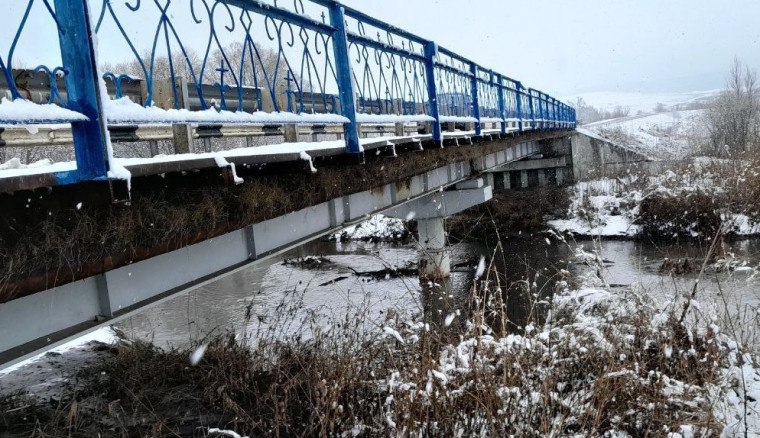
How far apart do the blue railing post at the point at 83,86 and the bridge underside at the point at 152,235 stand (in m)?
0.11

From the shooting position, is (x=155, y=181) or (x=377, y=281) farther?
(x=377, y=281)

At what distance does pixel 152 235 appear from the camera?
2887mm

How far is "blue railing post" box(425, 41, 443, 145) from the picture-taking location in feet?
21.9

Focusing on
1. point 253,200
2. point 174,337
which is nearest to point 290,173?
point 253,200

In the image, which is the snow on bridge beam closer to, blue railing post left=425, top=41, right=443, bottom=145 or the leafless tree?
blue railing post left=425, top=41, right=443, bottom=145

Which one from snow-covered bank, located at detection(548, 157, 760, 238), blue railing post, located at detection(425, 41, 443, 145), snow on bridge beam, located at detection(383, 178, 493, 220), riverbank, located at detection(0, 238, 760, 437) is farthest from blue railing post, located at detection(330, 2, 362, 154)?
snow-covered bank, located at detection(548, 157, 760, 238)

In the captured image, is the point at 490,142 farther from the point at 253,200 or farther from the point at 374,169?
the point at 253,200

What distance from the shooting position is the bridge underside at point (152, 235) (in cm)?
242

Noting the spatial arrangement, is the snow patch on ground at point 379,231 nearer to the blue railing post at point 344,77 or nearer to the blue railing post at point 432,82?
the blue railing post at point 432,82

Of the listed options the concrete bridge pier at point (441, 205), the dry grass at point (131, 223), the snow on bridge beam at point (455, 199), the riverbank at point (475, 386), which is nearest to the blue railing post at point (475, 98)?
the riverbank at point (475, 386)

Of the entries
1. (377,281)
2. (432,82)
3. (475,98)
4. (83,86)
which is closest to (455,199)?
(377,281)

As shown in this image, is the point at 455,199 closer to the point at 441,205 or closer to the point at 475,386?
the point at 441,205

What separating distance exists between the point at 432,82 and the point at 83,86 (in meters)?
5.11

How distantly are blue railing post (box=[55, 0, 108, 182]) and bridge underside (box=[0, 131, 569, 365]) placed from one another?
110 mm
